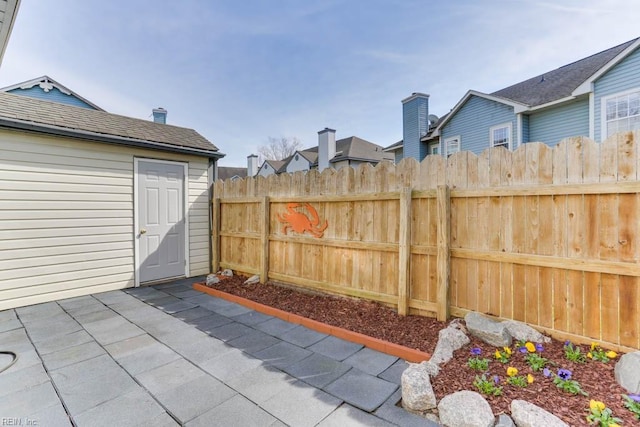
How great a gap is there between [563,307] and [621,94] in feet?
28.0

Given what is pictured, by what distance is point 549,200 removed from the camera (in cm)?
265

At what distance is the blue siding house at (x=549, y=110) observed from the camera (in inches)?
294

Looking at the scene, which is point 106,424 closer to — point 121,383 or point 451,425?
point 121,383

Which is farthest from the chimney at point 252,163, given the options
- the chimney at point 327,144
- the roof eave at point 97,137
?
the roof eave at point 97,137

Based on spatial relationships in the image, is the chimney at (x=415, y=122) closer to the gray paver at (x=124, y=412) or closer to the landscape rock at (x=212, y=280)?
the landscape rock at (x=212, y=280)

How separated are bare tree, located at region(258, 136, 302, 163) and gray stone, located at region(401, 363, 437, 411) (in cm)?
3045

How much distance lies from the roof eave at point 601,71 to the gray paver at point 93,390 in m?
11.7

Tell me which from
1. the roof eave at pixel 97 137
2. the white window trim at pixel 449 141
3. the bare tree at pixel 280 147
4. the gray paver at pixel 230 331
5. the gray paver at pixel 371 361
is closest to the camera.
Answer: the gray paver at pixel 371 361

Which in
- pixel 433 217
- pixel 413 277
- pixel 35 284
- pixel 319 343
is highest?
pixel 433 217

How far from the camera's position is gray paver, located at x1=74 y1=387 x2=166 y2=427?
6.40 feet

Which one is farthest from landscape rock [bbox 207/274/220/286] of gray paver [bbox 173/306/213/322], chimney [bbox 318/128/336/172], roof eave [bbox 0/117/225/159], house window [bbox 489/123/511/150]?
chimney [bbox 318/128/336/172]

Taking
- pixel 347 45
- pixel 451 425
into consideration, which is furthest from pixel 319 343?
pixel 347 45

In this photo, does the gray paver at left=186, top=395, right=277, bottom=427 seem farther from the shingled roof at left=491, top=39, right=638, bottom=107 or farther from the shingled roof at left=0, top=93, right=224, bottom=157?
the shingled roof at left=491, top=39, right=638, bottom=107

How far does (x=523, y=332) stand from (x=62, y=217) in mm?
6560
